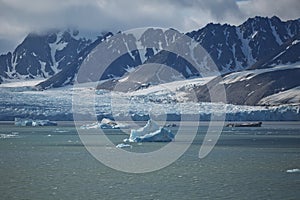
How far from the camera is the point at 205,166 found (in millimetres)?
36531

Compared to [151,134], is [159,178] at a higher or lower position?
lower

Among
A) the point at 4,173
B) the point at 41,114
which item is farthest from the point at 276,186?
the point at 41,114

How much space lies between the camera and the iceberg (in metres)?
57.6

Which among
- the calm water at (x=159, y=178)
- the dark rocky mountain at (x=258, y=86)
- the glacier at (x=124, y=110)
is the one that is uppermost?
the dark rocky mountain at (x=258, y=86)

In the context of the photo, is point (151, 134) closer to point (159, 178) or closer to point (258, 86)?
point (159, 178)

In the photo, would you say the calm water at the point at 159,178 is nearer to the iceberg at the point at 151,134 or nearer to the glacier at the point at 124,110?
the iceberg at the point at 151,134

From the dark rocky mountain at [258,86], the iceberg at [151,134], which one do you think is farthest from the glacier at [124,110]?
the dark rocky mountain at [258,86]

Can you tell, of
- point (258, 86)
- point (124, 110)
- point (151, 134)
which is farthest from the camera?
point (258, 86)

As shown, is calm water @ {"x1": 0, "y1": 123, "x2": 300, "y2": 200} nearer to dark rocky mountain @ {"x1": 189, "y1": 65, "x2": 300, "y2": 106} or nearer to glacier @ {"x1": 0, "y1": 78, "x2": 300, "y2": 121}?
glacier @ {"x1": 0, "y1": 78, "x2": 300, "y2": 121}

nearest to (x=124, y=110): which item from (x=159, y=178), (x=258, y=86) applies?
(x=159, y=178)

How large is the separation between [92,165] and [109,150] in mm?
11849

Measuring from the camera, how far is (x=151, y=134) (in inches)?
2286

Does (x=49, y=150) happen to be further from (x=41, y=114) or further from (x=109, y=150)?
(x=41, y=114)

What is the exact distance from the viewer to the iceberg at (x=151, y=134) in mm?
57594
